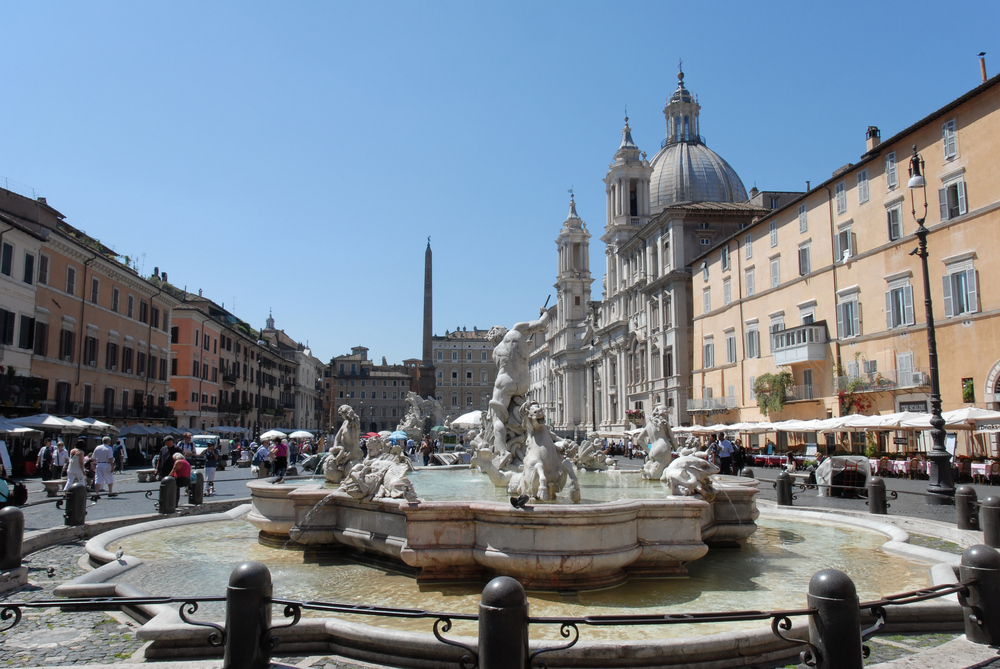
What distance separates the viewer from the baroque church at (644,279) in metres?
48.6

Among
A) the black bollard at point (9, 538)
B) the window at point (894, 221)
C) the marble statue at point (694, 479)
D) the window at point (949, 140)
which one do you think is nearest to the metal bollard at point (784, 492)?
the marble statue at point (694, 479)

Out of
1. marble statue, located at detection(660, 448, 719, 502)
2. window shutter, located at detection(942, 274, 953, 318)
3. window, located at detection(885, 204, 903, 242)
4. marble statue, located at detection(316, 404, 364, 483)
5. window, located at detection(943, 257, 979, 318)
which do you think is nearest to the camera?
marble statue, located at detection(660, 448, 719, 502)

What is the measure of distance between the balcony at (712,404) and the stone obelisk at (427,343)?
955 inches

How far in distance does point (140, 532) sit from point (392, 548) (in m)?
5.08

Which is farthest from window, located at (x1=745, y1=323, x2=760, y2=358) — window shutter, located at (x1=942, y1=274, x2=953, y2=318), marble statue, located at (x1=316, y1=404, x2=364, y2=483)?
marble statue, located at (x1=316, y1=404, x2=364, y2=483)

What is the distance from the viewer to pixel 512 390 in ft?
37.2

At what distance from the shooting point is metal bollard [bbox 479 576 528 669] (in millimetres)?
3830

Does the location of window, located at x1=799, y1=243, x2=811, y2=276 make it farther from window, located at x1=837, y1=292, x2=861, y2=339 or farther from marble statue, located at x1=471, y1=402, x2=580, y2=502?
marble statue, located at x1=471, y1=402, x2=580, y2=502

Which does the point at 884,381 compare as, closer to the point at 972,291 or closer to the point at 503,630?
the point at 972,291

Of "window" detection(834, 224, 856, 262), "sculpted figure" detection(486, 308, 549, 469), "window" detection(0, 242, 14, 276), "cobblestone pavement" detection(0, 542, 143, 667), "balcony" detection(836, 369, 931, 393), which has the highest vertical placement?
"window" detection(834, 224, 856, 262)

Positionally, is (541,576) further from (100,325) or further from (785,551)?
(100,325)

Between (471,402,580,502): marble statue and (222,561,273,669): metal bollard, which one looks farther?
(471,402,580,502): marble statue

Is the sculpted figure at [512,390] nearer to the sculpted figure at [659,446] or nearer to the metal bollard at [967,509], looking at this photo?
the sculpted figure at [659,446]

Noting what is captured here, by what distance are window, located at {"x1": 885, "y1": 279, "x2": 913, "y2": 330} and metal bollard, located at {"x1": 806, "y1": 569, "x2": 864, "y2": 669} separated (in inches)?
1053
